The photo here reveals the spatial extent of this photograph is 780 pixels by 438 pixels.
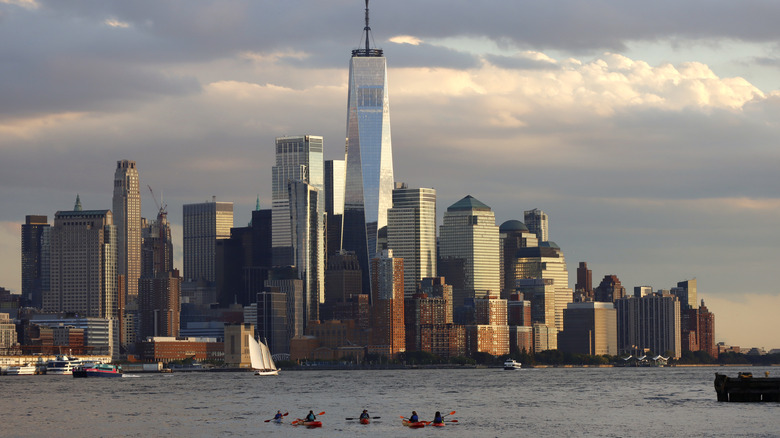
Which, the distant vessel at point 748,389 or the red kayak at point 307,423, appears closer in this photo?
the red kayak at point 307,423

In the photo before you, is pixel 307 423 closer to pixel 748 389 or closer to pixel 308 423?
pixel 308 423

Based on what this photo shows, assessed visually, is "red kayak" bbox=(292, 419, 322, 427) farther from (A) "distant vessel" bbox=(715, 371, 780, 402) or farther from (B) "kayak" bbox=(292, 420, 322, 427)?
(A) "distant vessel" bbox=(715, 371, 780, 402)

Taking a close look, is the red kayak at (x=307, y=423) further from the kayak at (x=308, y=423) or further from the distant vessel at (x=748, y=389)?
the distant vessel at (x=748, y=389)

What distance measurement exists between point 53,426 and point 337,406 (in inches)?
1899

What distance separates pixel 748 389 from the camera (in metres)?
174

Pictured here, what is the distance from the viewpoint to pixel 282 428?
149 metres

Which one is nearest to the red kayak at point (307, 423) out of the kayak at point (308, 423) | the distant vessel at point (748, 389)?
the kayak at point (308, 423)

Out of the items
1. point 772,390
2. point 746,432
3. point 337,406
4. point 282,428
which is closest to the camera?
point 746,432

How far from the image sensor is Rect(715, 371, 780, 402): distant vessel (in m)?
171

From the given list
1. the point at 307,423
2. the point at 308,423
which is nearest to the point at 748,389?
the point at 308,423

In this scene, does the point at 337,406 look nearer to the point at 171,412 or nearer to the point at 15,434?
the point at 171,412

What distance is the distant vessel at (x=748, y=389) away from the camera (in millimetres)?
170875

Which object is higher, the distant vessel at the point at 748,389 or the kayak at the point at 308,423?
the distant vessel at the point at 748,389

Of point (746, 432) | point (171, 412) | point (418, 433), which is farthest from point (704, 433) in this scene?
point (171, 412)
